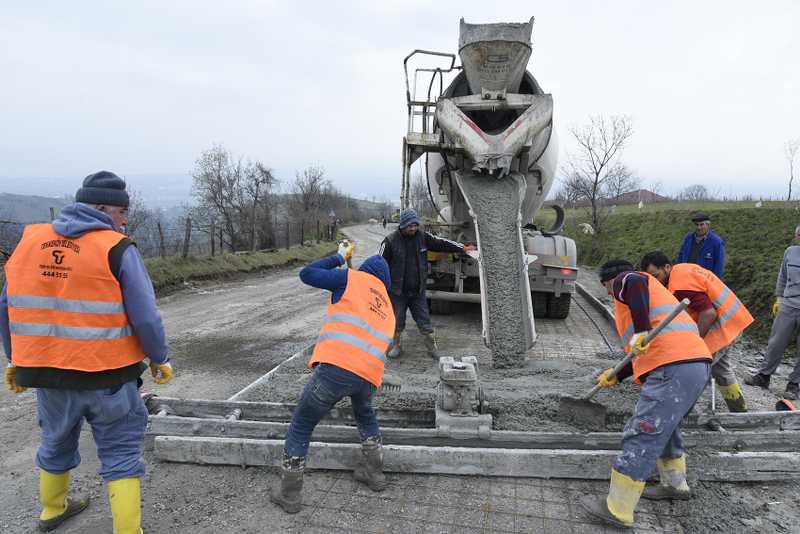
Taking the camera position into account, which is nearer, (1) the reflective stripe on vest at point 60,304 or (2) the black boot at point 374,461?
(1) the reflective stripe on vest at point 60,304

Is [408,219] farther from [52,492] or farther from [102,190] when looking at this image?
[52,492]

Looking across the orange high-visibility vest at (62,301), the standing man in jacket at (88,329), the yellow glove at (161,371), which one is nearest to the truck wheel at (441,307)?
the yellow glove at (161,371)

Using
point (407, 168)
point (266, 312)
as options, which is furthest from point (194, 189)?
point (407, 168)

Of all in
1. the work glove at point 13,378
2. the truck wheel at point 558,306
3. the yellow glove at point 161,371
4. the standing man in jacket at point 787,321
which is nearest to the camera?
the work glove at point 13,378

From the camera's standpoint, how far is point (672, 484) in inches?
117

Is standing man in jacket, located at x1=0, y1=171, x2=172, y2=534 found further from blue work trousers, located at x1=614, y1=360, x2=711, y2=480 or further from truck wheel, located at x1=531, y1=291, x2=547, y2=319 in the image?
truck wheel, located at x1=531, y1=291, x2=547, y2=319

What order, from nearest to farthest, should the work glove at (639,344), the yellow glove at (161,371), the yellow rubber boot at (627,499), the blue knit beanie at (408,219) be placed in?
1. the yellow glove at (161,371)
2. the yellow rubber boot at (627,499)
3. the work glove at (639,344)
4. the blue knit beanie at (408,219)

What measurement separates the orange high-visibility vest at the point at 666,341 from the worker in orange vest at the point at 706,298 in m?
0.45

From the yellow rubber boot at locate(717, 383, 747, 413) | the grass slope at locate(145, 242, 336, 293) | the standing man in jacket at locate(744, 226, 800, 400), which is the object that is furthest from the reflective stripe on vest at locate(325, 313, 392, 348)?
the grass slope at locate(145, 242, 336, 293)

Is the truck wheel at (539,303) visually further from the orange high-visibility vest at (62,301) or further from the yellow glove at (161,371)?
the orange high-visibility vest at (62,301)

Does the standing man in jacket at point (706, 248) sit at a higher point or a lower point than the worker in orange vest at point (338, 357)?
higher

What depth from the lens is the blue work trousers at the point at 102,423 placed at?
2.36 metres

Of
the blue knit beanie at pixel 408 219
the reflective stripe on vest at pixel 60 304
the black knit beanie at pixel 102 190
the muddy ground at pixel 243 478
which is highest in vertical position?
the black knit beanie at pixel 102 190

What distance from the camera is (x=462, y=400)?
11.5 feet
